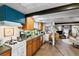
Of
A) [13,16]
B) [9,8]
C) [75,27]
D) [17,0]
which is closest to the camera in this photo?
[17,0]

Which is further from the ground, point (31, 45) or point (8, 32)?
point (8, 32)

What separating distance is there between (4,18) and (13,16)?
0.39 meters

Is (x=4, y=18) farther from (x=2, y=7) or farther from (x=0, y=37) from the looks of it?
(x=0, y=37)

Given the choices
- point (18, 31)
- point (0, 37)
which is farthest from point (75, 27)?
point (0, 37)

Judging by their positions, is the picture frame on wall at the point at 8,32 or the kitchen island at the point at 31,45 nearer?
the picture frame on wall at the point at 8,32

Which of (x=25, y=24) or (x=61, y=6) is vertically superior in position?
(x=61, y=6)

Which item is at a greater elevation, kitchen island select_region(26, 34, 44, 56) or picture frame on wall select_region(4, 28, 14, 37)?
picture frame on wall select_region(4, 28, 14, 37)

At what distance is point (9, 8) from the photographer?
224cm

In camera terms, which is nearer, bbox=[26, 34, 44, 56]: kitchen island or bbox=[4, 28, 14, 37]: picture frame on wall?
bbox=[4, 28, 14, 37]: picture frame on wall

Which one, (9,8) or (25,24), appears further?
(25,24)

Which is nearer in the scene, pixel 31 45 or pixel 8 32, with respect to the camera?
pixel 8 32

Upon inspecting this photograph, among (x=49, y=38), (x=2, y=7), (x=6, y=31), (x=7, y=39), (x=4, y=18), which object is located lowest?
(x=49, y=38)

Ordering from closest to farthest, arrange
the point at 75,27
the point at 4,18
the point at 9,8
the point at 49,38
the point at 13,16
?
the point at 4,18 → the point at 9,8 → the point at 13,16 → the point at 75,27 → the point at 49,38

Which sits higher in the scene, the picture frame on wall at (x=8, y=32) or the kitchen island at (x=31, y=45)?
the picture frame on wall at (x=8, y=32)
